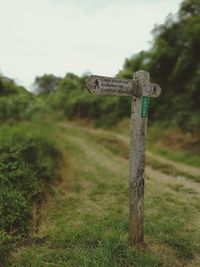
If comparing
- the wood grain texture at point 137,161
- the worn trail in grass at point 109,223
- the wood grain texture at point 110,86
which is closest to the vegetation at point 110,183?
the worn trail in grass at point 109,223

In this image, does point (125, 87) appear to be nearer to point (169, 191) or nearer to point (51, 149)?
point (169, 191)

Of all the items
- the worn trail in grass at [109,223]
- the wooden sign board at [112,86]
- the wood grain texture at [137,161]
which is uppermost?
the wooden sign board at [112,86]

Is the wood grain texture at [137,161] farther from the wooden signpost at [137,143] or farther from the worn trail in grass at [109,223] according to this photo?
the worn trail in grass at [109,223]

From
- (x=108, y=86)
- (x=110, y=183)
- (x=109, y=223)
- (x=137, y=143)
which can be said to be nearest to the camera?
(x=108, y=86)

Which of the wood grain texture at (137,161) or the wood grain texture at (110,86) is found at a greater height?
the wood grain texture at (110,86)

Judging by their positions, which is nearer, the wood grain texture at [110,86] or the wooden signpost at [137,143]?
the wood grain texture at [110,86]

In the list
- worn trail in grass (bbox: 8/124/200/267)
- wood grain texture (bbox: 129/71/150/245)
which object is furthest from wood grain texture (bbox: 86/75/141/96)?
worn trail in grass (bbox: 8/124/200/267)

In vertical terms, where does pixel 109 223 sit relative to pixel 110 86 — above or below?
below

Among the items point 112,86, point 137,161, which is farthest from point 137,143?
point 112,86

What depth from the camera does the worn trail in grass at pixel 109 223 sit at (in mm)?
3957

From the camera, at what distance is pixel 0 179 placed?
5.74 meters

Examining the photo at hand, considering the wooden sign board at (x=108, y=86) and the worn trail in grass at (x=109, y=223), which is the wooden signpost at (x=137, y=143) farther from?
the worn trail in grass at (x=109, y=223)

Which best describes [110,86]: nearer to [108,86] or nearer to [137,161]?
[108,86]

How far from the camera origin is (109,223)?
5043 mm
